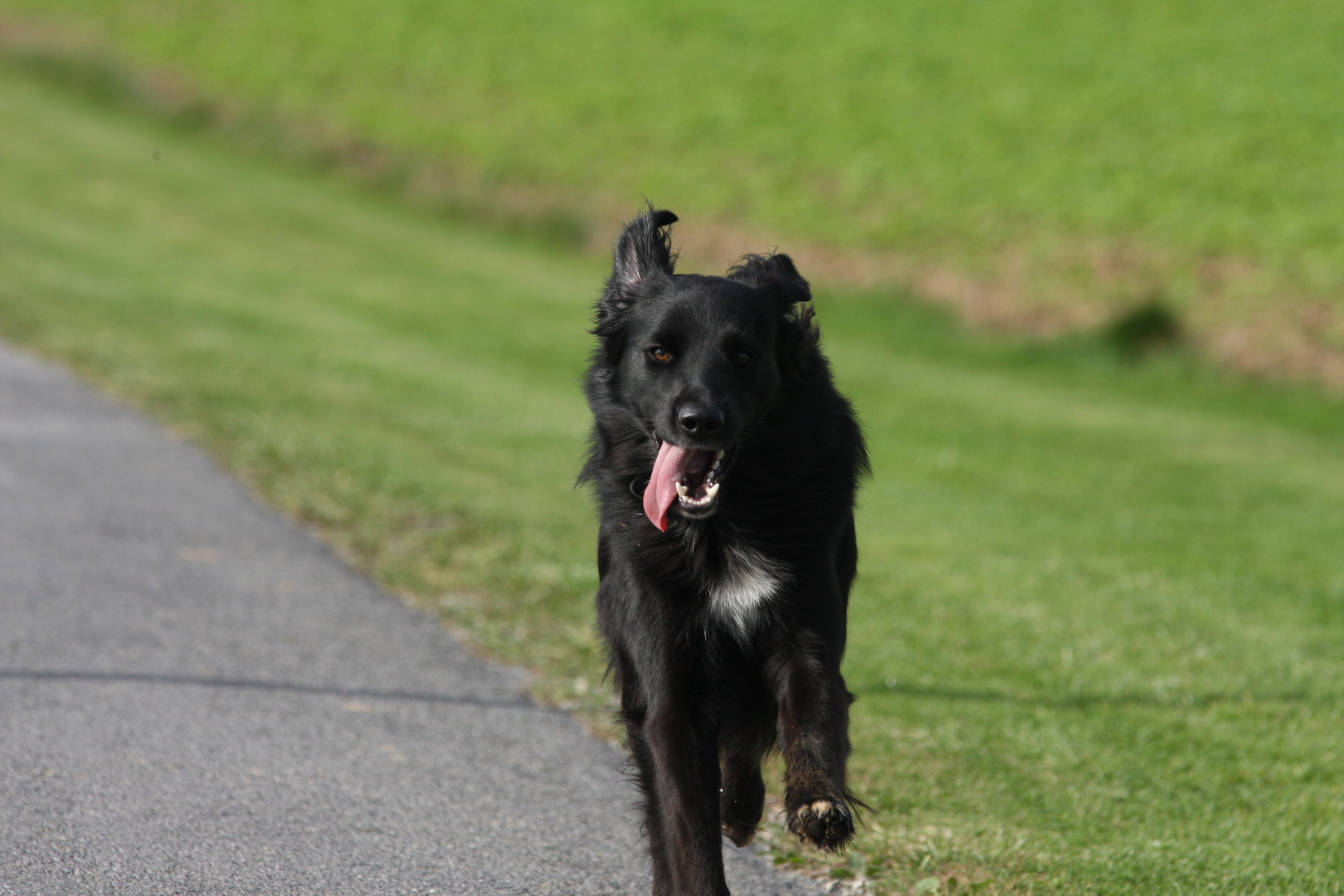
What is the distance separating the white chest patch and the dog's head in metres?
0.21

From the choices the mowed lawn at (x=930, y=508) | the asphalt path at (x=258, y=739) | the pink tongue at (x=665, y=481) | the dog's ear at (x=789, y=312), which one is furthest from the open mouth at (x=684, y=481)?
the mowed lawn at (x=930, y=508)

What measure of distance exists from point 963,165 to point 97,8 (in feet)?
68.9

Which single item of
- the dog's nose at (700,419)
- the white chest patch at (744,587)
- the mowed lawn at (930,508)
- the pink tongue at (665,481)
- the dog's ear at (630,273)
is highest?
the dog's ear at (630,273)

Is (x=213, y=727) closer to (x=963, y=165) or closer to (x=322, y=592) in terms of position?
(x=322, y=592)

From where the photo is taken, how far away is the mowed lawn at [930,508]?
195 inches

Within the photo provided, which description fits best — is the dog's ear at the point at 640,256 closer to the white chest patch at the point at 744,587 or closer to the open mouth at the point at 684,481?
the open mouth at the point at 684,481

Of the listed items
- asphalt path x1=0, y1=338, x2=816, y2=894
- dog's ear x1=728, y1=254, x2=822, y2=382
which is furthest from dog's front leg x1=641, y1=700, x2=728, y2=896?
dog's ear x1=728, y1=254, x2=822, y2=382

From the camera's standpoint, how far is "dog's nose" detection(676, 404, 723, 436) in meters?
3.72

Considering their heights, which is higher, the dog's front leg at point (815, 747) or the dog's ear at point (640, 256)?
the dog's ear at point (640, 256)

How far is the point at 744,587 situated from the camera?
12.9ft

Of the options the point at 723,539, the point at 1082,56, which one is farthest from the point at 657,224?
the point at 1082,56

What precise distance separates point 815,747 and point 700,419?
2.96 ft

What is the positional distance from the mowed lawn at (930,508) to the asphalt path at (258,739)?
1.80ft

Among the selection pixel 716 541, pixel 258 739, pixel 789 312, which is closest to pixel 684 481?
pixel 716 541
